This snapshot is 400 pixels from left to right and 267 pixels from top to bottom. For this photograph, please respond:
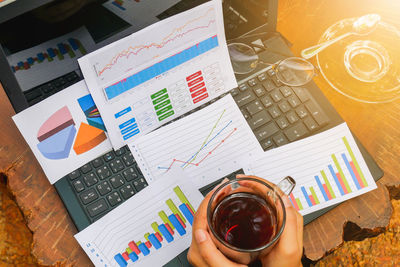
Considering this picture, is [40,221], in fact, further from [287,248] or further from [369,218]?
[369,218]

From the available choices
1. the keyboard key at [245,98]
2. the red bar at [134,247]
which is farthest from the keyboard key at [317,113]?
the red bar at [134,247]

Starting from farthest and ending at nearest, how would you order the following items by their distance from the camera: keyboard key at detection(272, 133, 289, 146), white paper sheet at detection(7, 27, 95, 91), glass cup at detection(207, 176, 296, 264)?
keyboard key at detection(272, 133, 289, 146) < white paper sheet at detection(7, 27, 95, 91) < glass cup at detection(207, 176, 296, 264)

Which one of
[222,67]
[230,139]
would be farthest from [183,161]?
[222,67]

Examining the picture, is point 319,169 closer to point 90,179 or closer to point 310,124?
point 310,124

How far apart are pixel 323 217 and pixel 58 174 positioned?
51cm

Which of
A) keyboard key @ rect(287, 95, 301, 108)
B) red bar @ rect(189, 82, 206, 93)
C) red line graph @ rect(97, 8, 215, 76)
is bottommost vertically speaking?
keyboard key @ rect(287, 95, 301, 108)

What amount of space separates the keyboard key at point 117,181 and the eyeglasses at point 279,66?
0.32 metres

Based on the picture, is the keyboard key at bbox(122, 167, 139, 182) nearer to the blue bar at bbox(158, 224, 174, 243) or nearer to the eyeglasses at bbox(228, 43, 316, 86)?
the blue bar at bbox(158, 224, 174, 243)

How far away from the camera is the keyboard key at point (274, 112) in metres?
0.80

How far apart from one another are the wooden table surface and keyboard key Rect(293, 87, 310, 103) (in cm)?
9

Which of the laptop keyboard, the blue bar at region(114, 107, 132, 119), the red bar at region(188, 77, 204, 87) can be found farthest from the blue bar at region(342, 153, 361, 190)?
the laptop keyboard

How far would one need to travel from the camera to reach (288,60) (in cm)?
87

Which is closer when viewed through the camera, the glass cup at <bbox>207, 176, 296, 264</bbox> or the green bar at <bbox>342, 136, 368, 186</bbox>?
the glass cup at <bbox>207, 176, 296, 264</bbox>

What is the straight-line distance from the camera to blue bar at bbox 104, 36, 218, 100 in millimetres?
725
